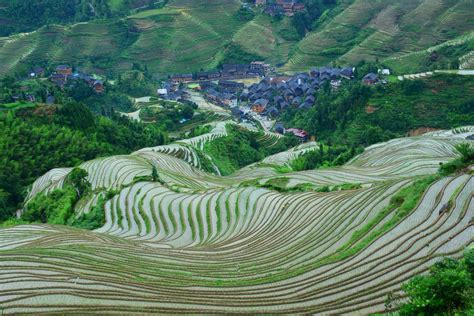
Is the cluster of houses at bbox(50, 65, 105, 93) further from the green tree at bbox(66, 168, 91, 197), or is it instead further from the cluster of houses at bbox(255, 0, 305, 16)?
the cluster of houses at bbox(255, 0, 305, 16)

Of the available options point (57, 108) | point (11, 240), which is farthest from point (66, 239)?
point (57, 108)

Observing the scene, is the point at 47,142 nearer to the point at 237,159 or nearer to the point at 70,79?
the point at 237,159

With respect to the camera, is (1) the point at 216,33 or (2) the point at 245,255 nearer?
(2) the point at 245,255

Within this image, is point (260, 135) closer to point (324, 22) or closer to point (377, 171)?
point (377, 171)

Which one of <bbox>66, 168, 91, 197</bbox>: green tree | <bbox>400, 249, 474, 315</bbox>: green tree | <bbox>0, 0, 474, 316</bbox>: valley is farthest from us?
<bbox>66, 168, 91, 197</bbox>: green tree

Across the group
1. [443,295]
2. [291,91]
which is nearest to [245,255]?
[443,295]

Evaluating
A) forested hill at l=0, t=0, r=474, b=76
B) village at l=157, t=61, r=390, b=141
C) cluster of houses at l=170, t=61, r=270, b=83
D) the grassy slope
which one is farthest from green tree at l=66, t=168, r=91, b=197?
the grassy slope
